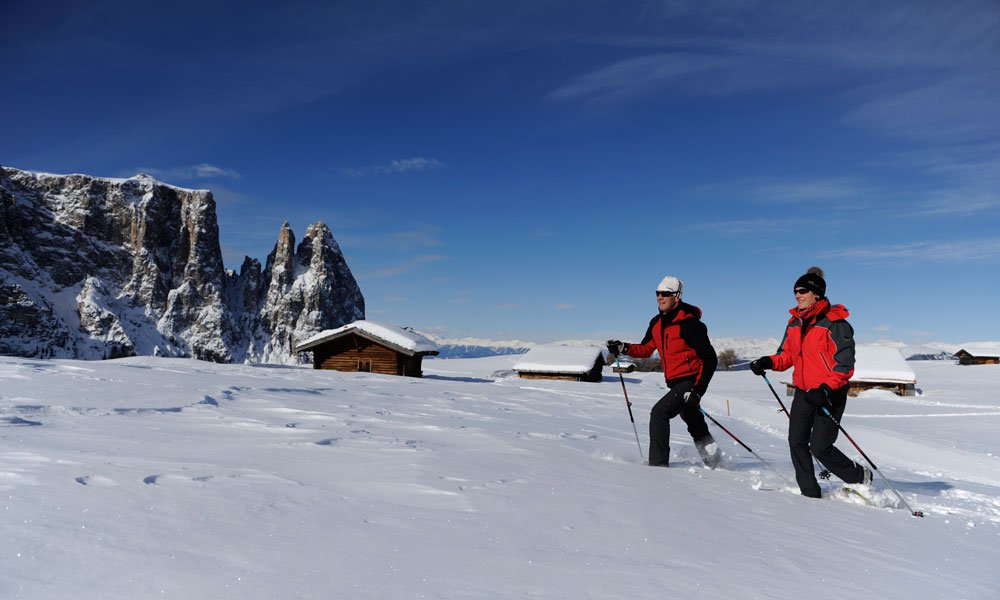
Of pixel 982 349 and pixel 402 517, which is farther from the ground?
pixel 982 349

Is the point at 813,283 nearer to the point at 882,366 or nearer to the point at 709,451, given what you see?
the point at 709,451

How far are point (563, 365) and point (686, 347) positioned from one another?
1162 inches

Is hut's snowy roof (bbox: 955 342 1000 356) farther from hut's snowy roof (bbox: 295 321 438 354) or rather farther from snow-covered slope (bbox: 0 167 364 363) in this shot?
snow-covered slope (bbox: 0 167 364 363)

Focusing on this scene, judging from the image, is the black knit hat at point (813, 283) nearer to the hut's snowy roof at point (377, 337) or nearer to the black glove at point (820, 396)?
the black glove at point (820, 396)

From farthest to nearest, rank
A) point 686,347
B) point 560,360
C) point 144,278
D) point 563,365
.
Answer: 1. point 144,278
2. point 560,360
3. point 563,365
4. point 686,347

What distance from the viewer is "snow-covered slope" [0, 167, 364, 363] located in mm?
138375

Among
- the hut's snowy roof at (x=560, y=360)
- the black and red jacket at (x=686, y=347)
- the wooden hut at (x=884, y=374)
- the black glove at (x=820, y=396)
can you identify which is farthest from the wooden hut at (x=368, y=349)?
the black glove at (x=820, y=396)

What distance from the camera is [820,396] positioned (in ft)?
17.6

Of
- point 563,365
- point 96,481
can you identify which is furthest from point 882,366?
point 96,481

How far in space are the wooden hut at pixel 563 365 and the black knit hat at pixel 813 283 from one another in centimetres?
2933

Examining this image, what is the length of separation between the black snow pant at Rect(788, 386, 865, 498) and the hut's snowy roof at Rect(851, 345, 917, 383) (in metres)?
32.2

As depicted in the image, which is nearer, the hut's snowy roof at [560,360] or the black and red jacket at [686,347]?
the black and red jacket at [686,347]

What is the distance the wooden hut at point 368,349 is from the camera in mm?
27672

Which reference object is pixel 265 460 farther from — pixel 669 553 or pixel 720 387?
pixel 720 387
